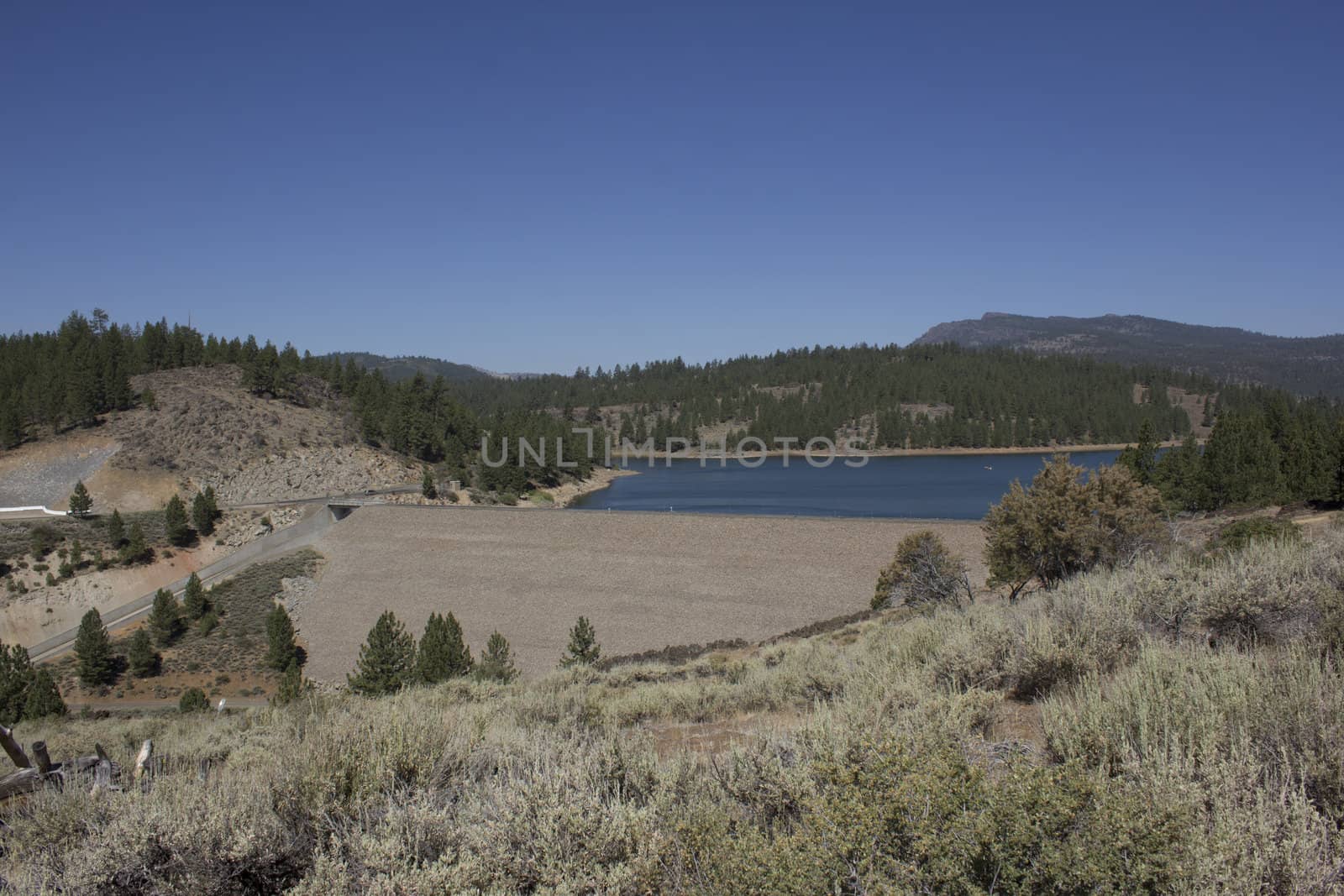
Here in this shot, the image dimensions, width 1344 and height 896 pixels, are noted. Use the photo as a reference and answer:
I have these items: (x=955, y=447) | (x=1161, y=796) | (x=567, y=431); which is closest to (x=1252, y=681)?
(x=1161, y=796)

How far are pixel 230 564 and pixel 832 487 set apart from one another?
42000mm

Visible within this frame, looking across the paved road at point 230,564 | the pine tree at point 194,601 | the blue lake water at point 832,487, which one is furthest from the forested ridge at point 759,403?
the pine tree at point 194,601

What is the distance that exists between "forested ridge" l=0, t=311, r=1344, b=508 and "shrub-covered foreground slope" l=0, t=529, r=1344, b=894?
91.9 ft

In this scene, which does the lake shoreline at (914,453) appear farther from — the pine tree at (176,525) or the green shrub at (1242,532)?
the green shrub at (1242,532)

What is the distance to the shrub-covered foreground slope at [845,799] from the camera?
2680 mm

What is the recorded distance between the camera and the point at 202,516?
119 feet

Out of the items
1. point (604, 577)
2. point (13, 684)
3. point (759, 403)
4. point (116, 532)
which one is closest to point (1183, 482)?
point (604, 577)

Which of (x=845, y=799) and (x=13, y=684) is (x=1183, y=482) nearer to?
(x=845, y=799)

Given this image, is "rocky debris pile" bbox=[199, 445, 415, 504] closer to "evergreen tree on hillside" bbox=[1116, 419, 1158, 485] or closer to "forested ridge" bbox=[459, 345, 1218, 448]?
"evergreen tree on hillside" bbox=[1116, 419, 1158, 485]

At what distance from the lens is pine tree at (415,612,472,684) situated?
18.3 meters

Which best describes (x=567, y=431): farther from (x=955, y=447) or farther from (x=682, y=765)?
(x=682, y=765)

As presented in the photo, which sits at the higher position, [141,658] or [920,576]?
[920,576]

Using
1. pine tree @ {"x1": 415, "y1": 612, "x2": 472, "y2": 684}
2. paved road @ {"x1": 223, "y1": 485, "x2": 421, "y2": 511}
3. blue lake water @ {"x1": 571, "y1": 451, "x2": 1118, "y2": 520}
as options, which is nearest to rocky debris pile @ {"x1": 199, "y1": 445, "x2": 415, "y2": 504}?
paved road @ {"x1": 223, "y1": 485, "x2": 421, "y2": 511}

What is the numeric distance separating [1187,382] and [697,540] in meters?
129
